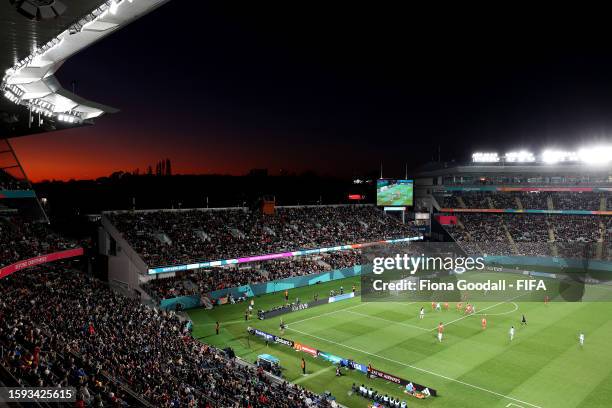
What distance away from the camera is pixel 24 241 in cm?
3038

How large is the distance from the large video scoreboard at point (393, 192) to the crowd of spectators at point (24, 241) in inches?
1793

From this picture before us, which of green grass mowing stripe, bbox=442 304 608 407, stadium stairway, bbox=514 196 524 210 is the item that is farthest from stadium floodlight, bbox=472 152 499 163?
green grass mowing stripe, bbox=442 304 608 407

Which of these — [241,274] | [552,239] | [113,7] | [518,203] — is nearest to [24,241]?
[241,274]

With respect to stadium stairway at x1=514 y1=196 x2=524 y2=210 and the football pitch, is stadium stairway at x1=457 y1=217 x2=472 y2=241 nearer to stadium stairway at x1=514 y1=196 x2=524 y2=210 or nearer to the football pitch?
stadium stairway at x1=514 y1=196 x2=524 y2=210

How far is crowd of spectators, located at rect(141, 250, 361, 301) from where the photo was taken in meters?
40.9

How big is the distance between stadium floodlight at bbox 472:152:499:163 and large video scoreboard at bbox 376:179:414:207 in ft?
48.1

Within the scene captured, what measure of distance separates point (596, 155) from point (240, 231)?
50.9m

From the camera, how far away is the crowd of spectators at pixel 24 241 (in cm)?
2769

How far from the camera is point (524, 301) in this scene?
45219 millimetres

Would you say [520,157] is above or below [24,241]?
above

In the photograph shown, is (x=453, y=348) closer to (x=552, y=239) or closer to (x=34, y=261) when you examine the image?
(x=34, y=261)

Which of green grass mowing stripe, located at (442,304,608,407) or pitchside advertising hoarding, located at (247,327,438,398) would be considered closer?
pitchside advertising hoarding, located at (247,327,438,398)

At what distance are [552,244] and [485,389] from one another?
150ft

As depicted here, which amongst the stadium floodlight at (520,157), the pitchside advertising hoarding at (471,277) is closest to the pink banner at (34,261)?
the pitchside advertising hoarding at (471,277)
